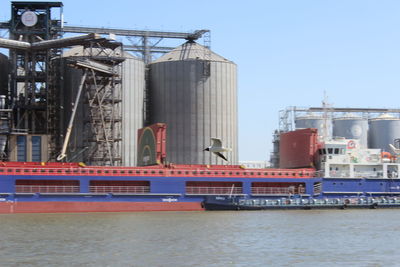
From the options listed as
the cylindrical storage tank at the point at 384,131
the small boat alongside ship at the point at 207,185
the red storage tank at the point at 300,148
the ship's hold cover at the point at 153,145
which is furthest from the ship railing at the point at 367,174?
the cylindrical storage tank at the point at 384,131

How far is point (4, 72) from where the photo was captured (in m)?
89.3

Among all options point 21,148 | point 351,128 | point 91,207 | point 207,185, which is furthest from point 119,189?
point 351,128

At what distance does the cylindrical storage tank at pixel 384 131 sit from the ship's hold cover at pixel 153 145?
1882 inches

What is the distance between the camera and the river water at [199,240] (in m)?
32.6

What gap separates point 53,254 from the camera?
1340 inches

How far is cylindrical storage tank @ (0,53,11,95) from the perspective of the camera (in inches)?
3474

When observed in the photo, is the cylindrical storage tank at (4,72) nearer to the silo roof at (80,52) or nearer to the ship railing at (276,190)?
the silo roof at (80,52)

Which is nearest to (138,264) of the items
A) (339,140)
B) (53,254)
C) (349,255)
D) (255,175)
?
(53,254)

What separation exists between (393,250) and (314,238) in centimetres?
605

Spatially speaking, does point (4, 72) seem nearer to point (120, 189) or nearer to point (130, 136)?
point (130, 136)

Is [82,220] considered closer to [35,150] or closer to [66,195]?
[66,195]

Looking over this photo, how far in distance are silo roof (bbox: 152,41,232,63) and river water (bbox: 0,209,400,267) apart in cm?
3738

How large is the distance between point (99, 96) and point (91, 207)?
74.2 feet

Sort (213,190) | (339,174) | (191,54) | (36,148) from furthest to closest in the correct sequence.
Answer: (191,54) < (36,148) < (339,174) < (213,190)
